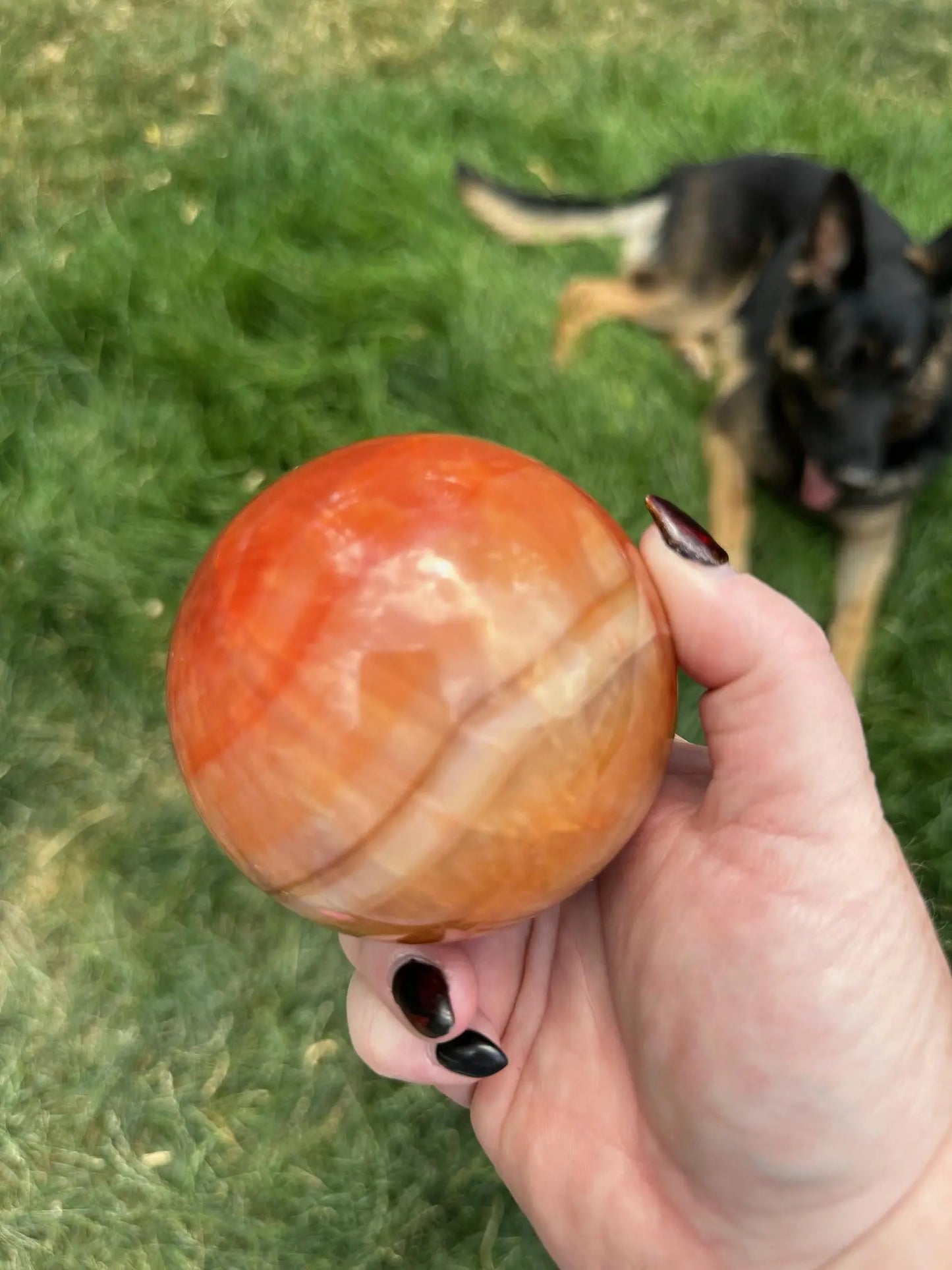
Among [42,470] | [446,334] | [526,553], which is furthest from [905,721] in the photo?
[42,470]

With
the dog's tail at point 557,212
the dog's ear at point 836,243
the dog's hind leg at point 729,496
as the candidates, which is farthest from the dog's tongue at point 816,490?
the dog's tail at point 557,212

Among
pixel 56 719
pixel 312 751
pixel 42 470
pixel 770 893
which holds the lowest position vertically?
pixel 56 719

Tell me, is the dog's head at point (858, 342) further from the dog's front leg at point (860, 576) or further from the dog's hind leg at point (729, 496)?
the dog's hind leg at point (729, 496)

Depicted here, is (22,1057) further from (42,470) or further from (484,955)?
(42,470)

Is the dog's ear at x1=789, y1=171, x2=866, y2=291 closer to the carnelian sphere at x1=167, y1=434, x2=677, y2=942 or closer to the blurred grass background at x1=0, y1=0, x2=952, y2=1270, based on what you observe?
the blurred grass background at x1=0, y1=0, x2=952, y2=1270

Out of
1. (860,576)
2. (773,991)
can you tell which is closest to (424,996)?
(773,991)

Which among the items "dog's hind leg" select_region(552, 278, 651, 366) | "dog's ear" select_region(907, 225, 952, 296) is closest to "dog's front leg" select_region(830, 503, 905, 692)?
"dog's ear" select_region(907, 225, 952, 296)
